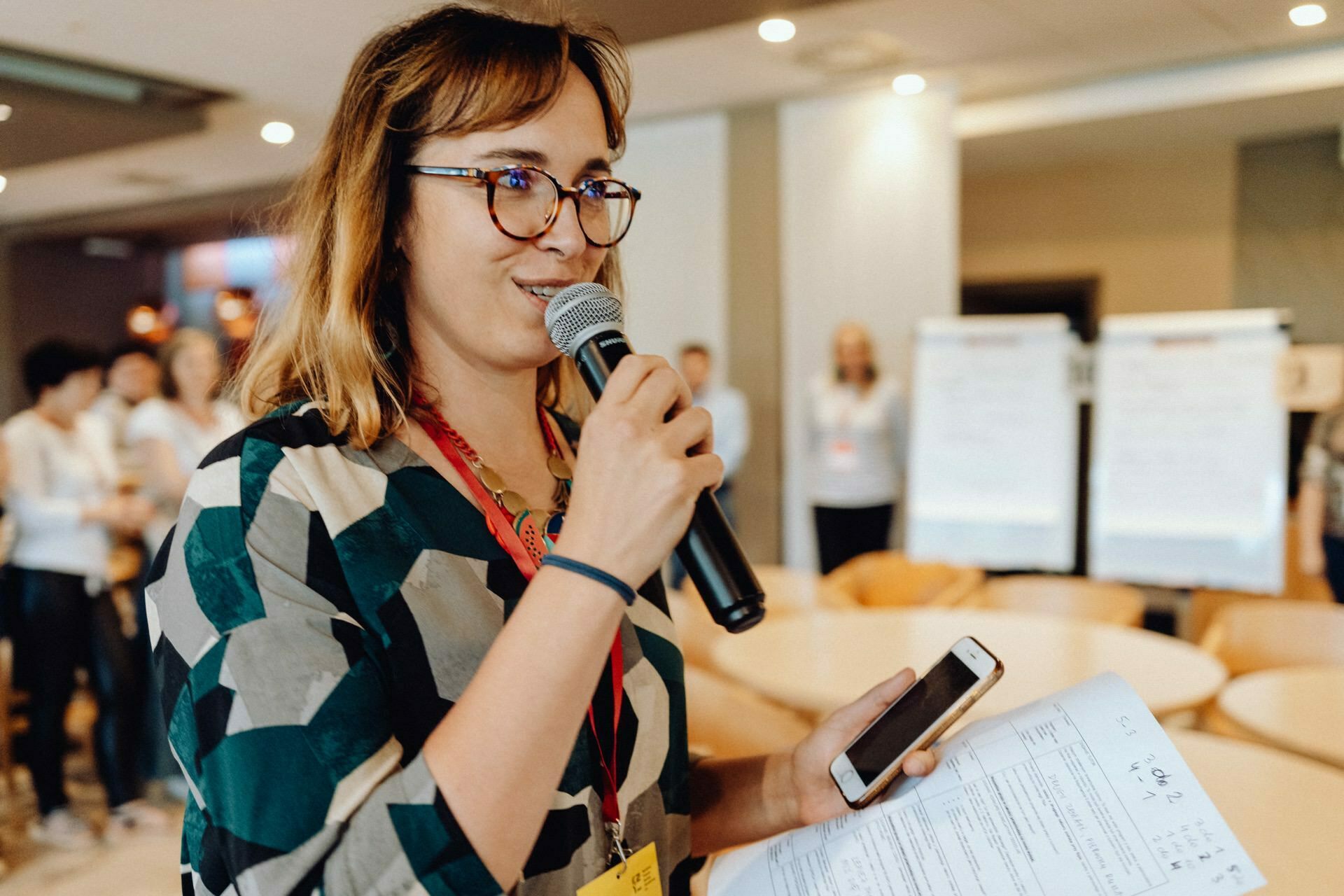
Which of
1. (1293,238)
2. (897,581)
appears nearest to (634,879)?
(897,581)

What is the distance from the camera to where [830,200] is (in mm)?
6289

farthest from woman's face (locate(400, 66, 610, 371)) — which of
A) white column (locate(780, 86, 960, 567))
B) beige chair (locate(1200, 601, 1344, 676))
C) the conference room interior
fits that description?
white column (locate(780, 86, 960, 567))

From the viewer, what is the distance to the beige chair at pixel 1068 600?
354 cm

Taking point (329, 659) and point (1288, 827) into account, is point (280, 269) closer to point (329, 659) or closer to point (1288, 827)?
point (329, 659)

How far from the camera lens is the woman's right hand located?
0.62 meters

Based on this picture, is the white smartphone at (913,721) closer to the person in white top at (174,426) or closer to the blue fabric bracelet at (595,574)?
the blue fabric bracelet at (595,574)

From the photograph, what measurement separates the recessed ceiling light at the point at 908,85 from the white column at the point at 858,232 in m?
0.08

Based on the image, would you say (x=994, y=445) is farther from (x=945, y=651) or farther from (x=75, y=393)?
(x=75, y=393)

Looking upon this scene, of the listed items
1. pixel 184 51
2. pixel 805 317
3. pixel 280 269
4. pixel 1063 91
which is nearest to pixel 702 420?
pixel 280 269

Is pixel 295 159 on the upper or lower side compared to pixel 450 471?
upper

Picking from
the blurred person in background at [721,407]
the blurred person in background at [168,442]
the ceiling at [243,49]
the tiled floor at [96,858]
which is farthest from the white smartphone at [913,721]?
the blurred person in background at [721,407]

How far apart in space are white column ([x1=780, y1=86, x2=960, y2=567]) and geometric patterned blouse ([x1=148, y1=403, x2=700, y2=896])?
18.2 feet

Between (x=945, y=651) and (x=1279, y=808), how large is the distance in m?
0.71

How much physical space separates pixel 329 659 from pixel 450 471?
239 mm
